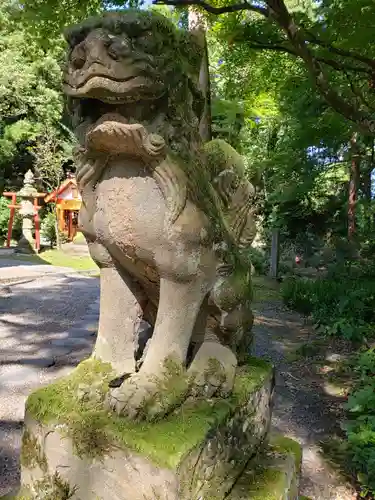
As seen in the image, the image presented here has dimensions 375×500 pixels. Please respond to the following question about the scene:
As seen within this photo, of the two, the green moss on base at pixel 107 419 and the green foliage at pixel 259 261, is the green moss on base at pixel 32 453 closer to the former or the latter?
the green moss on base at pixel 107 419

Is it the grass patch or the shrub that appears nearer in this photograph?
the grass patch

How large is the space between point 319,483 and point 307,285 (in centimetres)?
536

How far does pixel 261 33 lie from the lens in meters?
4.26

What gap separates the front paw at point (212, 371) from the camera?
4.80ft

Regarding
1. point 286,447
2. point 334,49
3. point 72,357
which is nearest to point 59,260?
point 72,357

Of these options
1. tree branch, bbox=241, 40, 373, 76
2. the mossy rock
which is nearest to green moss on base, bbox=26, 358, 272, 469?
the mossy rock

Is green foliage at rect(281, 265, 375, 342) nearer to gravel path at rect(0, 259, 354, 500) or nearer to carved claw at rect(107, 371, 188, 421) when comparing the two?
gravel path at rect(0, 259, 354, 500)

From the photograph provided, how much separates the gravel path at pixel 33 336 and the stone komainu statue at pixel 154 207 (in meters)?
1.61

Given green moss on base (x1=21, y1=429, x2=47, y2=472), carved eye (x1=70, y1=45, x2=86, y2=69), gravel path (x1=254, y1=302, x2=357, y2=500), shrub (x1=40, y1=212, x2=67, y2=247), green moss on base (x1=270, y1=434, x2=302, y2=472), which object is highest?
carved eye (x1=70, y1=45, x2=86, y2=69)

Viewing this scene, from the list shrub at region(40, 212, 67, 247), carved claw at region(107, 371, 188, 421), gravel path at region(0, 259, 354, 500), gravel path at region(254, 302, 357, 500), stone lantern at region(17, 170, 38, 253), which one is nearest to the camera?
carved claw at region(107, 371, 188, 421)

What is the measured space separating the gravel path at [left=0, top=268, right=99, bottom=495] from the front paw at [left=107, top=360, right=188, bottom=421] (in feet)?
5.13

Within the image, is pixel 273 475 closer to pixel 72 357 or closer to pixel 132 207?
pixel 132 207

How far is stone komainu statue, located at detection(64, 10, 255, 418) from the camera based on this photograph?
3.92 feet

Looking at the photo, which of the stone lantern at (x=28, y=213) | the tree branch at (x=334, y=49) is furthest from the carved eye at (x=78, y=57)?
the stone lantern at (x=28, y=213)
